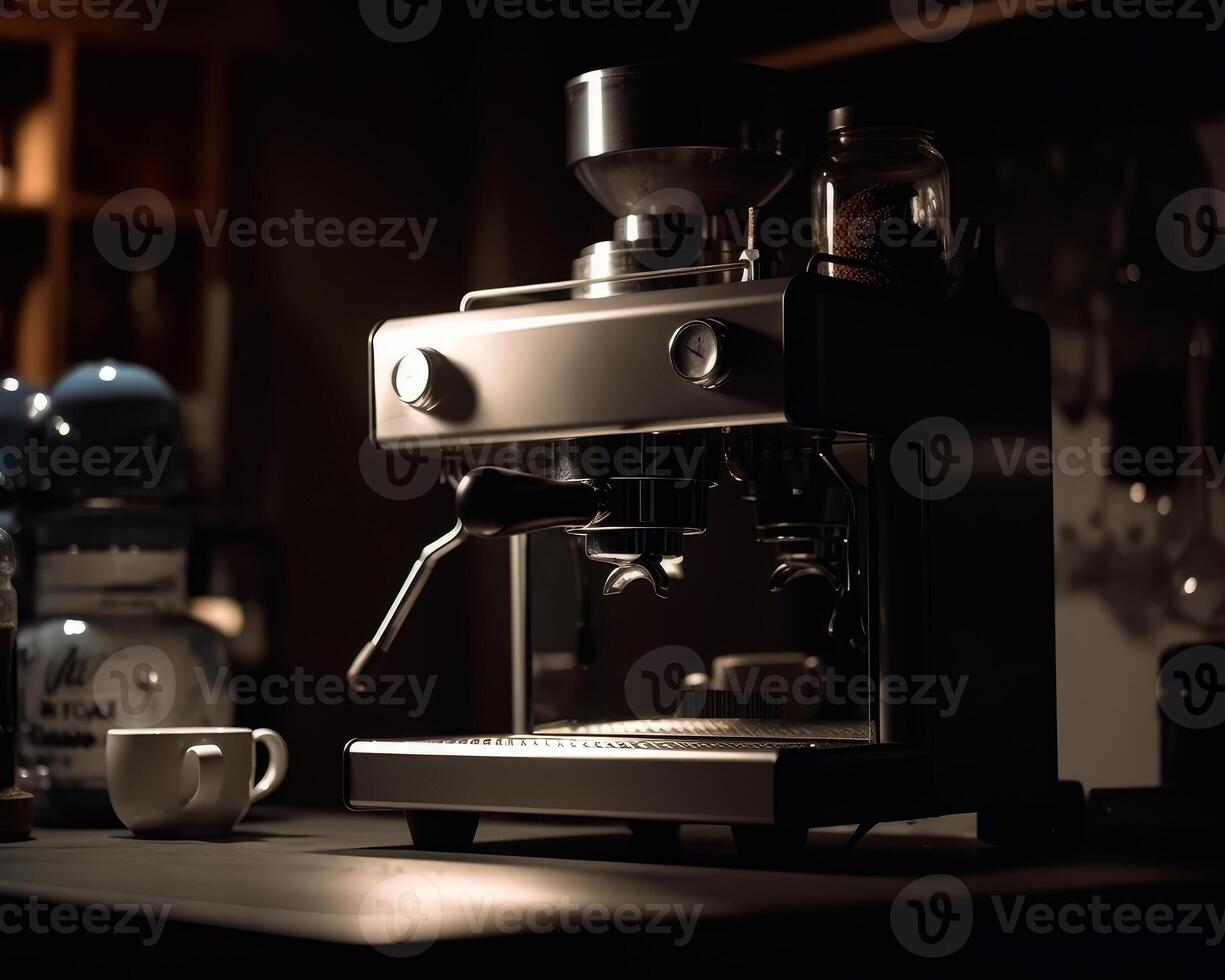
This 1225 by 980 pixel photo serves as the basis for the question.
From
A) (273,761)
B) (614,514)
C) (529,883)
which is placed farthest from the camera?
(273,761)

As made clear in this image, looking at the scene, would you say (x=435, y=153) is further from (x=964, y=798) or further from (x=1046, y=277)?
(x=964, y=798)

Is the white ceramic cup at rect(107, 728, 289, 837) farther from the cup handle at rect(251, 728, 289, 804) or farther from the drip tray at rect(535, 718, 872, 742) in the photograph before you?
the drip tray at rect(535, 718, 872, 742)

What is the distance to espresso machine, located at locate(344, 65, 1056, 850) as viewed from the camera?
93 cm

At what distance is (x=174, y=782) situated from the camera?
1.17 metres

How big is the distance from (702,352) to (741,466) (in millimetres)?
136

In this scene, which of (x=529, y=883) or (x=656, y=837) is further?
(x=656, y=837)

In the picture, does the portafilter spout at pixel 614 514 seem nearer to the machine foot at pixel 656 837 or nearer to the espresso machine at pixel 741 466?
the espresso machine at pixel 741 466

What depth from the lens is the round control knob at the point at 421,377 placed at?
1049 millimetres

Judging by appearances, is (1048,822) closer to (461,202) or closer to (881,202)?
(881,202)

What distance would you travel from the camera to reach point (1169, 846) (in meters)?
1.08

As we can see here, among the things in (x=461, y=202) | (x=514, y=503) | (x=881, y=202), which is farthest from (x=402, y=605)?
(x=461, y=202)

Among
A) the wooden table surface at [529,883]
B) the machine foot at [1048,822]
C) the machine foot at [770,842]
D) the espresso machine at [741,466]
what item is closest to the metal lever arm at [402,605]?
the espresso machine at [741,466]

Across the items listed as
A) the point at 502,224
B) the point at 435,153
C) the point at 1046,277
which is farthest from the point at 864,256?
the point at 435,153

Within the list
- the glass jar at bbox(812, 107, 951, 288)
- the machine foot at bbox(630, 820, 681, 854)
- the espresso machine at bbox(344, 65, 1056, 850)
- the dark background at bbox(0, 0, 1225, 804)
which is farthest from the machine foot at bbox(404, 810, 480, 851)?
the dark background at bbox(0, 0, 1225, 804)
